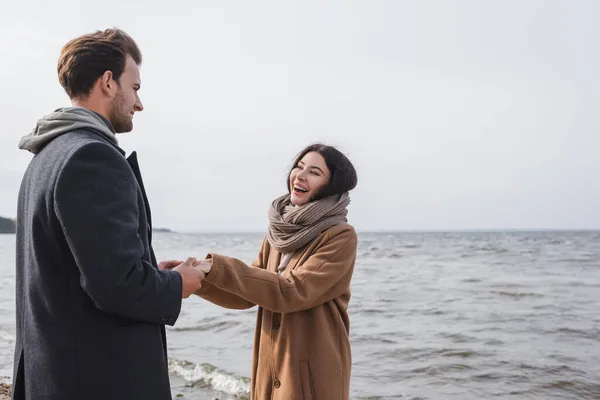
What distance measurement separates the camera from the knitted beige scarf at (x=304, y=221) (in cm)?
309

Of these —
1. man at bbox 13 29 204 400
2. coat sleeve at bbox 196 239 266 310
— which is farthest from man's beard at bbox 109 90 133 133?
coat sleeve at bbox 196 239 266 310

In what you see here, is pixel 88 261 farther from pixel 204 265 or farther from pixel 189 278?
pixel 204 265

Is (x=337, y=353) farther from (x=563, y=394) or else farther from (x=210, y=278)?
(x=563, y=394)

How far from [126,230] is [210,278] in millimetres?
957

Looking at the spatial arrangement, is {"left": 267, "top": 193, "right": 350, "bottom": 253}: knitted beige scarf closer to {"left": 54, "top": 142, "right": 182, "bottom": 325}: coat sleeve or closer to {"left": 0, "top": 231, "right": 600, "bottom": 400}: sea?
{"left": 54, "top": 142, "right": 182, "bottom": 325}: coat sleeve

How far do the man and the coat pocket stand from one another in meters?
0.97

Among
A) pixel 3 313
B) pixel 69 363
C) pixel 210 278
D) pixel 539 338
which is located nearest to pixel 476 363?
pixel 539 338

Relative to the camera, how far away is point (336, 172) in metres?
3.23

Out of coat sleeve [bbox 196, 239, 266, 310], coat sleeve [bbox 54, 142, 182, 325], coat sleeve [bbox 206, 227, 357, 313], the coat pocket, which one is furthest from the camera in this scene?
coat sleeve [bbox 196, 239, 266, 310]

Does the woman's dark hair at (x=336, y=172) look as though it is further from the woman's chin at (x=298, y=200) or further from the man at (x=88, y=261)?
the man at (x=88, y=261)

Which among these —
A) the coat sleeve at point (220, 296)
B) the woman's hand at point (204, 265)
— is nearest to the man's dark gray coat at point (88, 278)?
the woman's hand at point (204, 265)

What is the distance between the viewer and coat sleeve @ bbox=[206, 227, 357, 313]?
2803 millimetres

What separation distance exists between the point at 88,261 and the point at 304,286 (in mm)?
1255

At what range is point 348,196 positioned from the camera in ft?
10.8
